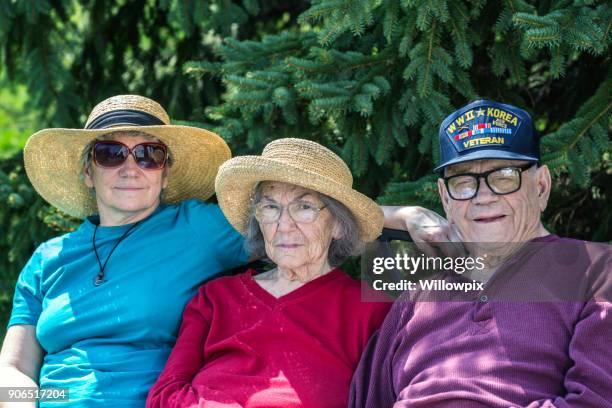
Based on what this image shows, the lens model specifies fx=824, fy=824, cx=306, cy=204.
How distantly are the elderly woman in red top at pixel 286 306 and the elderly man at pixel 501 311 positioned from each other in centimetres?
16

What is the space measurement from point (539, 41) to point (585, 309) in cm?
108

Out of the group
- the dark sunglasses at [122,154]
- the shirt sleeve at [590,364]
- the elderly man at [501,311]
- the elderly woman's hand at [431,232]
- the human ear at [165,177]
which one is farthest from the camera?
the human ear at [165,177]

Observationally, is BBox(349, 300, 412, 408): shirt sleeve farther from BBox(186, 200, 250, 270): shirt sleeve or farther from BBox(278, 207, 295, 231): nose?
BBox(186, 200, 250, 270): shirt sleeve

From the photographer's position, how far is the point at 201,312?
337 centimetres

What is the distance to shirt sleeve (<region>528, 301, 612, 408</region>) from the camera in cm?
262

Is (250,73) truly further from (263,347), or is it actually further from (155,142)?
(263,347)

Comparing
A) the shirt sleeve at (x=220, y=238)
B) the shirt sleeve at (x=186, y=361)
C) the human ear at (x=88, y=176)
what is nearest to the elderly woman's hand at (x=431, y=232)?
the shirt sleeve at (x=220, y=238)

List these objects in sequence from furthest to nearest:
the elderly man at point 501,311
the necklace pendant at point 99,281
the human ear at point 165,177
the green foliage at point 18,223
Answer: the green foliage at point 18,223 < the human ear at point 165,177 < the necklace pendant at point 99,281 < the elderly man at point 501,311

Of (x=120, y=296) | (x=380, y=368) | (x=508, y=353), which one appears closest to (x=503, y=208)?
(x=508, y=353)

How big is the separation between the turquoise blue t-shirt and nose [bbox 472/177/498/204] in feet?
3.67

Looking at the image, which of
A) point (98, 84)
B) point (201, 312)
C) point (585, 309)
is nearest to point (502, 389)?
point (585, 309)

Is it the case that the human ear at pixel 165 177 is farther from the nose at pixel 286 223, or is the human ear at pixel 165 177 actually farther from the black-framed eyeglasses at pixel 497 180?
Answer: the black-framed eyeglasses at pixel 497 180

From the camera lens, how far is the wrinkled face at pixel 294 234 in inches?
129

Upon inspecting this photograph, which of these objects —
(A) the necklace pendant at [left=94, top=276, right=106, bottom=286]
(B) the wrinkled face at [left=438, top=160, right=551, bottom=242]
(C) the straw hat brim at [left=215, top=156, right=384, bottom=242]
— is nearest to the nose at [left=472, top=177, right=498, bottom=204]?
(B) the wrinkled face at [left=438, top=160, right=551, bottom=242]
